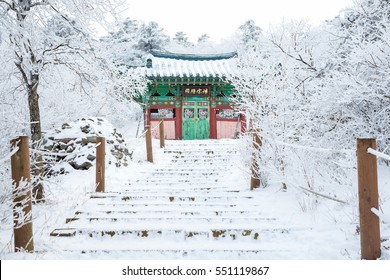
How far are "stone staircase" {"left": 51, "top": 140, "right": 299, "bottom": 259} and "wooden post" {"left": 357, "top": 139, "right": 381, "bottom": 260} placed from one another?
786 millimetres

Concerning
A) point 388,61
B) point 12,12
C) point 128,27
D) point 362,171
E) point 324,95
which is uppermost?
point 128,27

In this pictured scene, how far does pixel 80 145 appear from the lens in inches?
322

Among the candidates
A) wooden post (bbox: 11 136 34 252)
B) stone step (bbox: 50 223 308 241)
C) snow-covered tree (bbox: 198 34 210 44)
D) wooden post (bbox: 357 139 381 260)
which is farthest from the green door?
snow-covered tree (bbox: 198 34 210 44)

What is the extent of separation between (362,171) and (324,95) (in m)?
2.57

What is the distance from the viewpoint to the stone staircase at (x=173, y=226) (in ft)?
10.7

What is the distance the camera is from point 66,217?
425 centimetres

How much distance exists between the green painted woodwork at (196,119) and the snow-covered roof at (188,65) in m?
1.50

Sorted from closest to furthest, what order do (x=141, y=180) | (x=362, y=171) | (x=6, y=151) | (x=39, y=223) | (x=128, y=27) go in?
(x=362, y=171)
(x=39, y=223)
(x=6, y=151)
(x=141, y=180)
(x=128, y=27)

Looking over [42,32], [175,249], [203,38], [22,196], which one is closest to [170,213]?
[175,249]

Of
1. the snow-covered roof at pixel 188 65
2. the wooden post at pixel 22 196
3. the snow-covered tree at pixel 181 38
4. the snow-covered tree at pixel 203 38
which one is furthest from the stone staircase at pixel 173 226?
the snow-covered tree at pixel 203 38

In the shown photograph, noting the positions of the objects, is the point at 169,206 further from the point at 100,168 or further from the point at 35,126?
the point at 35,126

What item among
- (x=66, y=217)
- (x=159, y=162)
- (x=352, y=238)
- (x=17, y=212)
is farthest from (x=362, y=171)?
(x=159, y=162)

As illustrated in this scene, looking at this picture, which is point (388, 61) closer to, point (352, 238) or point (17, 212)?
point (352, 238)

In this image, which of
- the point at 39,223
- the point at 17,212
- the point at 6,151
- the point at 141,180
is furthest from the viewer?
the point at 141,180
